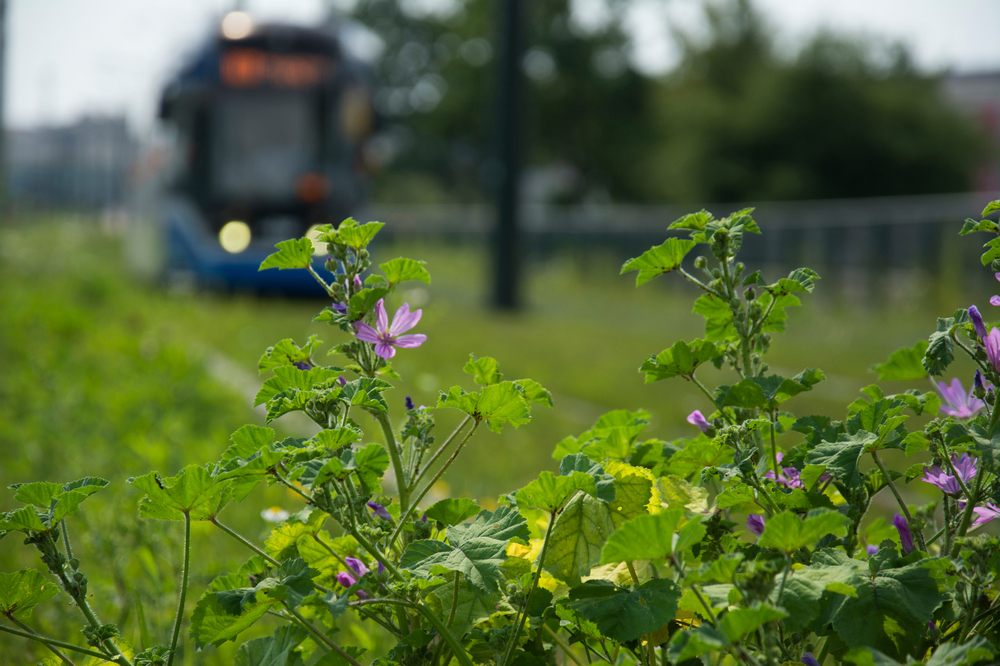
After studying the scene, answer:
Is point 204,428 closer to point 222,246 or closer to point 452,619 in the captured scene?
point 452,619

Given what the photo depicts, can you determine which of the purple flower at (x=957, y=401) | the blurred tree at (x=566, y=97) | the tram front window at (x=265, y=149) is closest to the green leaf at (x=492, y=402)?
the purple flower at (x=957, y=401)

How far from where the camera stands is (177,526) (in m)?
1.98

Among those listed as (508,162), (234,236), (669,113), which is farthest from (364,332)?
(669,113)

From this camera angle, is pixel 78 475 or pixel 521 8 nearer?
pixel 78 475

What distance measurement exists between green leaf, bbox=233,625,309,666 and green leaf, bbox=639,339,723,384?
1.53 ft

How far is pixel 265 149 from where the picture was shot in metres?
10.9

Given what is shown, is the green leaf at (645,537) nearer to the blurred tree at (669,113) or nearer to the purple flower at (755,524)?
the purple flower at (755,524)

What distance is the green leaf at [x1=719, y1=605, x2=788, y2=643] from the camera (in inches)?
24.6

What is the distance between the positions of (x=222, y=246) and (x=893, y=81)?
2066 cm

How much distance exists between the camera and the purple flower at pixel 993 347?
0.90m

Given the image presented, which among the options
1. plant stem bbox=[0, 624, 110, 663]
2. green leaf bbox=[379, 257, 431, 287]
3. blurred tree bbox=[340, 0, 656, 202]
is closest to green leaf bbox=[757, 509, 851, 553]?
green leaf bbox=[379, 257, 431, 287]

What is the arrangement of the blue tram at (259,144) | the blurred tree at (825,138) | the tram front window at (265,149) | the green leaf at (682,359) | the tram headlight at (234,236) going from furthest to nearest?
the blurred tree at (825,138) < the tram front window at (265,149) < the tram headlight at (234,236) < the blue tram at (259,144) < the green leaf at (682,359)

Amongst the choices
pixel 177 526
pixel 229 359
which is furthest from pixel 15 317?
pixel 177 526

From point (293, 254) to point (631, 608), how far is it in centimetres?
51
